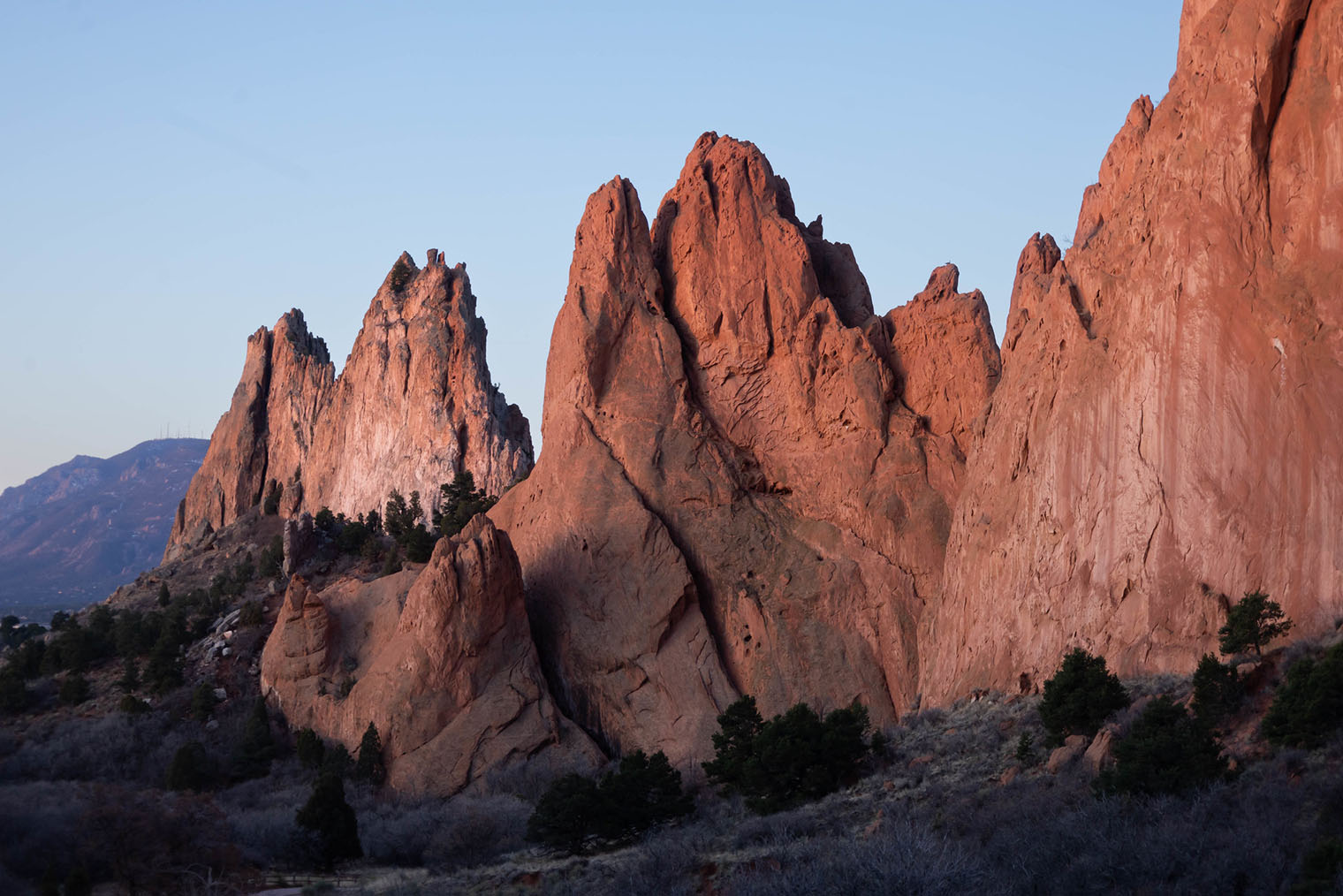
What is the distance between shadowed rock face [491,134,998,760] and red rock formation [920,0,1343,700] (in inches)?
277

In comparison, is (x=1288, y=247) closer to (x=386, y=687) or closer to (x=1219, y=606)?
(x=1219, y=606)

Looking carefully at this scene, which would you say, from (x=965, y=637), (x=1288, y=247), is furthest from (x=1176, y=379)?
(x=965, y=637)

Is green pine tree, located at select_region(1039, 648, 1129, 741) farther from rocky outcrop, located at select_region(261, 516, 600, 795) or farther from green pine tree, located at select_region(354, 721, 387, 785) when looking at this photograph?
green pine tree, located at select_region(354, 721, 387, 785)

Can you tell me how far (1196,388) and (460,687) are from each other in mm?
23229

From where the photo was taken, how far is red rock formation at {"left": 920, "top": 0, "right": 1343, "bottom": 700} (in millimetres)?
29969

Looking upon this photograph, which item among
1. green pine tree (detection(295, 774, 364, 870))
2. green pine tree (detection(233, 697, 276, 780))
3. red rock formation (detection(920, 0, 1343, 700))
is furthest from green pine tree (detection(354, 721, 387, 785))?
red rock formation (detection(920, 0, 1343, 700))

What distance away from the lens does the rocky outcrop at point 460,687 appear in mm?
40906

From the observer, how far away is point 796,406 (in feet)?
153

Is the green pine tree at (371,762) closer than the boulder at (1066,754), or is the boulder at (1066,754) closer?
the boulder at (1066,754)

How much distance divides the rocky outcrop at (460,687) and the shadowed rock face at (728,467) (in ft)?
7.31

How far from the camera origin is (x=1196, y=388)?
103ft

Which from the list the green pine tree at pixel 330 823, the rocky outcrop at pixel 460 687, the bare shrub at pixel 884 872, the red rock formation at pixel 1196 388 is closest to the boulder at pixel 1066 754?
the red rock formation at pixel 1196 388

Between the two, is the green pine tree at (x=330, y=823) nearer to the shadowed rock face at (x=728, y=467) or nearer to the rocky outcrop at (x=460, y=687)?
the rocky outcrop at (x=460, y=687)

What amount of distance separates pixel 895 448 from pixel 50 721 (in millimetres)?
32628
